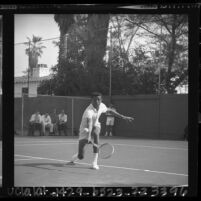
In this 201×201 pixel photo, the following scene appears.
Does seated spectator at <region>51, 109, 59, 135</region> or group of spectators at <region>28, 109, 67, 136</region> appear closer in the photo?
group of spectators at <region>28, 109, 67, 136</region>

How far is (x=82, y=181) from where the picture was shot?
6.75 m

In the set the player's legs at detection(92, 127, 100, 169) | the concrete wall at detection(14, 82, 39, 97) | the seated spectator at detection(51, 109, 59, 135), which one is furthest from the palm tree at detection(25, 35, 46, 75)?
the player's legs at detection(92, 127, 100, 169)

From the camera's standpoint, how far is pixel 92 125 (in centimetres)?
812

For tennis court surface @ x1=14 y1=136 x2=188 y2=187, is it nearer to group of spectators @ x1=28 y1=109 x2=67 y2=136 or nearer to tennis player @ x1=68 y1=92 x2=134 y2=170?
tennis player @ x1=68 y1=92 x2=134 y2=170

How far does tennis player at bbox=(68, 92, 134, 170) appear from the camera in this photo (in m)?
7.52

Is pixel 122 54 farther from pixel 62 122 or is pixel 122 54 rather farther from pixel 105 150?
pixel 105 150

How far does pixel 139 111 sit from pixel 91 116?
0.75 meters

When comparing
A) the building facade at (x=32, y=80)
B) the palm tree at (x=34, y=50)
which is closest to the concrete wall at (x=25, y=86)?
the building facade at (x=32, y=80)

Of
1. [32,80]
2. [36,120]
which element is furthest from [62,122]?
[32,80]

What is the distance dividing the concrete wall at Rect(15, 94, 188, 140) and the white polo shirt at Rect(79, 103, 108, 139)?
0.08 metres
